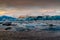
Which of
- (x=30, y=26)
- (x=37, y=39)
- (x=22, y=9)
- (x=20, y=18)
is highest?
(x=22, y=9)

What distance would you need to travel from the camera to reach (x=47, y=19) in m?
1.80

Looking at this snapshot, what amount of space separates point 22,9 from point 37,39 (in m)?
0.49

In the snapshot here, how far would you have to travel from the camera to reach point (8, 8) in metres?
1.86

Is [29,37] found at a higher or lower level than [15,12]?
lower

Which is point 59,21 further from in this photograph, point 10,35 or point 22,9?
point 10,35

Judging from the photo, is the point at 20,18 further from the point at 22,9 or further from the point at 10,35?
the point at 10,35

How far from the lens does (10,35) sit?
1800 millimetres

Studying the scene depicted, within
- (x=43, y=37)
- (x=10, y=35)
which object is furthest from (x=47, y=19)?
(x=10, y=35)

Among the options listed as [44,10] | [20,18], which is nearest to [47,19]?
[44,10]

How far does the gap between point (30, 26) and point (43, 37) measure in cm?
24

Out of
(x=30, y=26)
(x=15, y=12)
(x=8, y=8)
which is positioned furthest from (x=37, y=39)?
(x=8, y=8)

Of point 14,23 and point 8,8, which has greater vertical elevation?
point 8,8

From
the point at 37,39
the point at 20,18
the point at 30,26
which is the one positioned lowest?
the point at 37,39

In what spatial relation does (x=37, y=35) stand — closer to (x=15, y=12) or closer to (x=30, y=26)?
(x=30, y=26)
